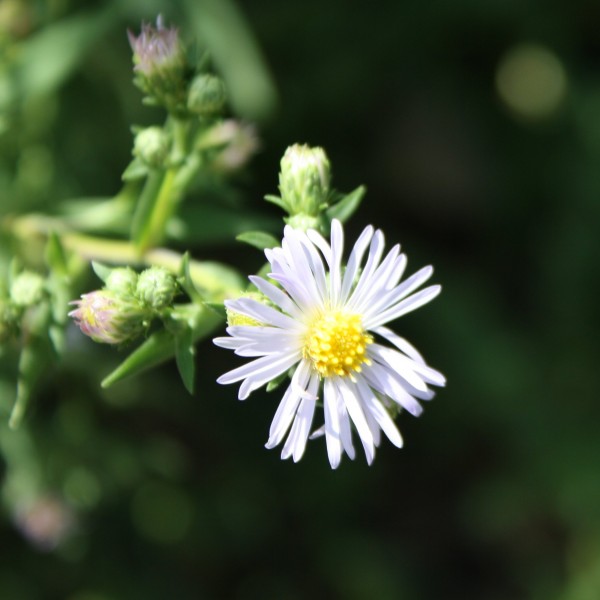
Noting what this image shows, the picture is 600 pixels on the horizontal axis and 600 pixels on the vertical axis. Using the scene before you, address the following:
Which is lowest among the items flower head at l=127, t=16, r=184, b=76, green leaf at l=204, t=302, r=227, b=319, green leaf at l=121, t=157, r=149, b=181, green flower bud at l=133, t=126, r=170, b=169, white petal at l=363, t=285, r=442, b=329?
green leaf at l=204, t=302, r=227, b=319

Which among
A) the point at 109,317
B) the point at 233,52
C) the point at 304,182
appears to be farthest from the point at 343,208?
the point at 233,52

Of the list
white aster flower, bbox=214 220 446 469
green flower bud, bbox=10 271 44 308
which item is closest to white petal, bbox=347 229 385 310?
white aster flower, bbox=214 220 446 469

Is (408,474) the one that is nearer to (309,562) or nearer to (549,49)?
(309,562)

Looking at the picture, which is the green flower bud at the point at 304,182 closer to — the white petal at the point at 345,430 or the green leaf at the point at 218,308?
the green leaf at the point at 218,308

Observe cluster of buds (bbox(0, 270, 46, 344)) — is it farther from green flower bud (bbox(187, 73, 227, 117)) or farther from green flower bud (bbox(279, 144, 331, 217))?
green flower bud (bbox(279, 144, 331, 217))

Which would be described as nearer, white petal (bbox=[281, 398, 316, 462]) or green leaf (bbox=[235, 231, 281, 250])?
white petal (bbox=[281, 398, 316, 462])

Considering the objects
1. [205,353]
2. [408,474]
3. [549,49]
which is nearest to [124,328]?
[205,353]
